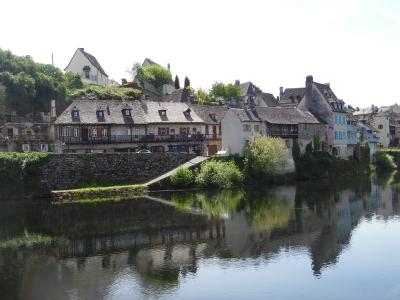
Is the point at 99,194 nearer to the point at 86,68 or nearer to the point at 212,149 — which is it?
the point at 212,149

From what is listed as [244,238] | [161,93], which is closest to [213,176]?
[244,238]

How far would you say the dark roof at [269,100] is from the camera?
4073 inches

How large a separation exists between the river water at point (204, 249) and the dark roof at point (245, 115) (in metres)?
18.3

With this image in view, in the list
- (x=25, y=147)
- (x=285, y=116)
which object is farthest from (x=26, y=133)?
(x=285, y=116)

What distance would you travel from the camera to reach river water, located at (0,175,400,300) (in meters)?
24.0

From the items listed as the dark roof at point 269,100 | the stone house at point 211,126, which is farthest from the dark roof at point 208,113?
the dark roof at point 269,100

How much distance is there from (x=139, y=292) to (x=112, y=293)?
134cm

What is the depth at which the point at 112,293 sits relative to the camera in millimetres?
23266

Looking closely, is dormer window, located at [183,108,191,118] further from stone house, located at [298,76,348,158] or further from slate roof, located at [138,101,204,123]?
stone house, located at [298,76,348,158]

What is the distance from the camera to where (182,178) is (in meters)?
59.2

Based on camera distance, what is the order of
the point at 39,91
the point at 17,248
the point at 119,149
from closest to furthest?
the point at 17,248 → the point at 119,149 → the point at 39,91

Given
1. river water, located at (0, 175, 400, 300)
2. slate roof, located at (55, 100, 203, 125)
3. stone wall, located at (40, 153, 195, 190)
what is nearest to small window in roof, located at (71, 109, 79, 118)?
slate roof, located at (55, 100, 203, 125)

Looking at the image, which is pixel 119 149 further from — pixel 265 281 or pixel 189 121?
pixel 265 281

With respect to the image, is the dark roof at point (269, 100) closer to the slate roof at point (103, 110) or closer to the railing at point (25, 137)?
the slate roof at point (103, 110)
